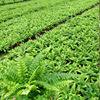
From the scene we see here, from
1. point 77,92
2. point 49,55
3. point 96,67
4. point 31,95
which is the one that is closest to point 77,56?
point 96,67

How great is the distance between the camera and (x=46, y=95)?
2.00 metres

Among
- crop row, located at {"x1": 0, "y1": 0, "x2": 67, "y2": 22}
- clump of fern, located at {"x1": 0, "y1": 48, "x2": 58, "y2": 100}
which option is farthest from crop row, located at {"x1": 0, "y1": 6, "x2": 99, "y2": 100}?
crop row, located at {"x1": 0, "y1": 0, "x2": 67, "y2": 22}

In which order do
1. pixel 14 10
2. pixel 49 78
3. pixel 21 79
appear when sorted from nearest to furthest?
pixel 21 79, pixel 49 78, pixel 14 10

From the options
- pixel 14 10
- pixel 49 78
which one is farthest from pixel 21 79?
pixel 14 10

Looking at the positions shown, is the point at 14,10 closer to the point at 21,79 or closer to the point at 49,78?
the point at 21,79

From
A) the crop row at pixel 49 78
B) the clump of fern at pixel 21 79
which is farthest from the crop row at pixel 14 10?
the clump of fern at pixel 21 79

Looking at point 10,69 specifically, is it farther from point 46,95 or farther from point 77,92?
point 77,92

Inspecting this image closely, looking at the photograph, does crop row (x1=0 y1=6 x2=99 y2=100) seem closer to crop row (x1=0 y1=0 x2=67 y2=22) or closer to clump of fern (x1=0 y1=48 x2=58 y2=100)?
clump of fern (x1=0 y1=48 x2=58 y2=100)

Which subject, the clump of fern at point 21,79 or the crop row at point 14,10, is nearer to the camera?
the clump of fern at point 21,79

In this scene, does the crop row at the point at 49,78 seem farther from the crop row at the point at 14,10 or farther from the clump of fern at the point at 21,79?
the crop row at the point at 14,10

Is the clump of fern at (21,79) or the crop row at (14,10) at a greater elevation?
the crop row at (14,10)

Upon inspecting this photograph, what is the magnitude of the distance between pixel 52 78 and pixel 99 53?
2.19 m

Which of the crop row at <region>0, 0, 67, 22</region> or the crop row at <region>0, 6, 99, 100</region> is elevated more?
the crop row at <region>0, 0, 67, 22</region>

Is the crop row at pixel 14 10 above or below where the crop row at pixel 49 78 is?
above
